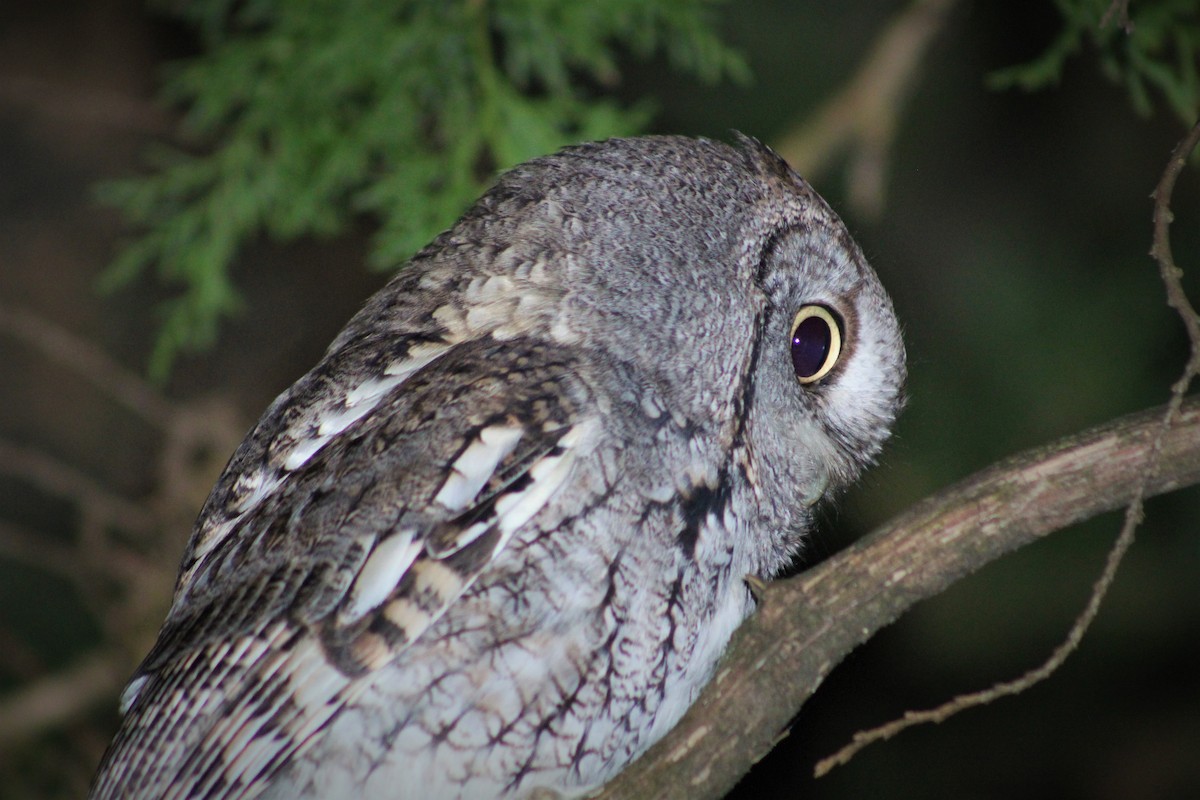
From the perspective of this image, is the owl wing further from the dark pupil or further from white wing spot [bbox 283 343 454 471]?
the dark pupil

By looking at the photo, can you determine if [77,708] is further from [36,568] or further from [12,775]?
[36,568]

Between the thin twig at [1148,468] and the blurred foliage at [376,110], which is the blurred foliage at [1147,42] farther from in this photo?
the thin twig at [1148,468]

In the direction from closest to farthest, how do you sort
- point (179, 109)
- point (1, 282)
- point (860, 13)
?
point (860, 13) < point (179, 109) < point (1, 282)

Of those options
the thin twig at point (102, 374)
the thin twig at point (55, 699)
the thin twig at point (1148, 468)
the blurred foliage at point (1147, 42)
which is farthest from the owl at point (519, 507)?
the thin twig at point (55, 699)

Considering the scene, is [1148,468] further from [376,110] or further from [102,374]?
[102,374]

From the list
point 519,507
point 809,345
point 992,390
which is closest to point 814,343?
point 809,345

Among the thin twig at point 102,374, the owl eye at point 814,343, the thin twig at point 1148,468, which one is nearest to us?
the thin twig at point 1148,468

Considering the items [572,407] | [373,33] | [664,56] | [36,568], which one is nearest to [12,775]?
[36,568]
